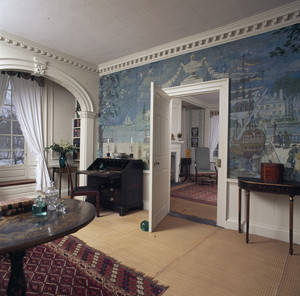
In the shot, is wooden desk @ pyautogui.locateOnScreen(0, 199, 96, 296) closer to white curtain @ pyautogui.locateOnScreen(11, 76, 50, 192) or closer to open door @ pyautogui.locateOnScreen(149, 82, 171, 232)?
open door @ pyautogui.locateOnScreen(149, 82, 171, 232)

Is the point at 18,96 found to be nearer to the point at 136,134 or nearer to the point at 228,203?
the point at 136,134

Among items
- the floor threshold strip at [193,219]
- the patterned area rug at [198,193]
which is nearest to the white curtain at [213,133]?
the patterned area rug at [198,193]

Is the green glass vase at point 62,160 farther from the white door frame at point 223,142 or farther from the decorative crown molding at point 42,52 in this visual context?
the white door frame at point 223,142

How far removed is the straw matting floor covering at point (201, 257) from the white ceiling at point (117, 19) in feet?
10.7

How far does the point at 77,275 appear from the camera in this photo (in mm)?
2268

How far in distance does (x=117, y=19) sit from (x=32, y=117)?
332 cm

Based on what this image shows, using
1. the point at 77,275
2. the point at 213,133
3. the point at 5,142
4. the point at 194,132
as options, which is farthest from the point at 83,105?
the point at 213,133

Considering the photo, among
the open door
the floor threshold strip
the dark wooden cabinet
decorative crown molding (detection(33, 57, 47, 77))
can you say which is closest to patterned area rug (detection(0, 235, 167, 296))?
the open door

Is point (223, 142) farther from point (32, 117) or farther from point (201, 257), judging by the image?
point (32, 117)

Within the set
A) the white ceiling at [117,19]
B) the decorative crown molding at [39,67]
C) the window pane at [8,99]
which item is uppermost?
the white ceiling at [117,19]

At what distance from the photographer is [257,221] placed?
3.39 metres

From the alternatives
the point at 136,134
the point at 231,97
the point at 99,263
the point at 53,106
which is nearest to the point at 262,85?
the point at 231,97

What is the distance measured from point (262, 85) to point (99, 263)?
10.8ft

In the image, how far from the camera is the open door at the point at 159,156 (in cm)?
344
